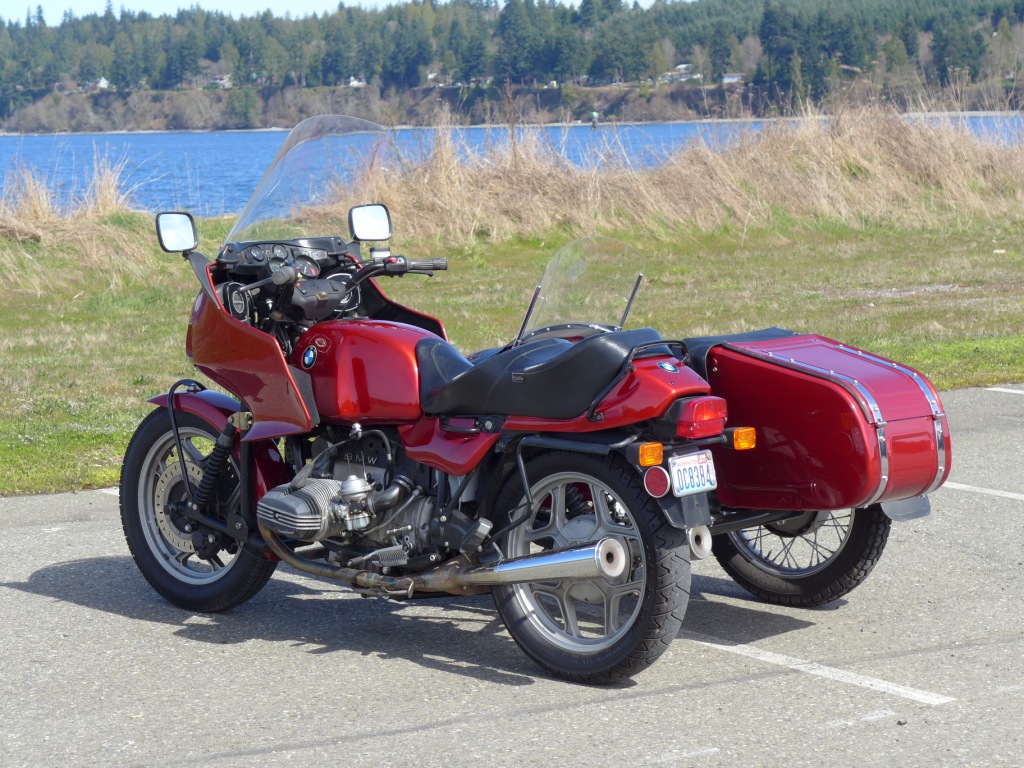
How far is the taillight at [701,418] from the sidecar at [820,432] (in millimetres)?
359

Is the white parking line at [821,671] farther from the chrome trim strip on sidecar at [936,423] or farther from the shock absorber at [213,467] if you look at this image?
the shock absorber at [213,467]

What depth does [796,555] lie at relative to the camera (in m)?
5.62

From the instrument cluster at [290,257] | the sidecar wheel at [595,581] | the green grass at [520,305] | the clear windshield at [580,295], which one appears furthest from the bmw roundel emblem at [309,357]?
the green grass at [520,305]

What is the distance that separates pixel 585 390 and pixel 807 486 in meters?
0.86

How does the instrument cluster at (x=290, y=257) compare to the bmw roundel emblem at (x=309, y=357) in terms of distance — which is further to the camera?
the instrument cluster at (x=290, y=257)

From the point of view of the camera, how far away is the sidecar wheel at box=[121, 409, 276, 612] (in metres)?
5.47

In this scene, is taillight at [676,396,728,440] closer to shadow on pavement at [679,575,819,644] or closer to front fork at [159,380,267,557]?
shadow on pavement at [679,575,819,644]

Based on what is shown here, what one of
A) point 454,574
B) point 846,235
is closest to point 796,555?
point 454,574

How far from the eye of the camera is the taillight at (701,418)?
4.34 meters

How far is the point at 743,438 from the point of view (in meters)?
4.58

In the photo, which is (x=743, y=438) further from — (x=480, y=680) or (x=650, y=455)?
(x=480, y=680)

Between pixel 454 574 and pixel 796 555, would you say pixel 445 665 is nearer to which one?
pixel 454 574

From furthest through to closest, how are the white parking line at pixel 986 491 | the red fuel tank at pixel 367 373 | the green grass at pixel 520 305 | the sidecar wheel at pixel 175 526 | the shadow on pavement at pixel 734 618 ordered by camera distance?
the green grass at pixel 520 305
the white parking line at pixel 986 491
the sidecar wheel at pixel 175 526
the shadow on pavement at pixel 734 618
the red fuel tank at pixel 367 373

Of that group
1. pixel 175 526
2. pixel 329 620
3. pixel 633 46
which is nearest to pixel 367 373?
pixel 329 620
